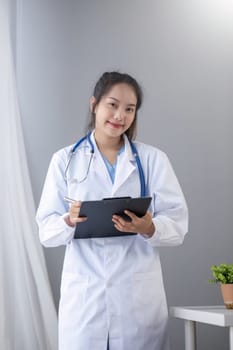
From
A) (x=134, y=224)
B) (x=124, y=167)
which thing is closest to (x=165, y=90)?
(x=124, y=167)

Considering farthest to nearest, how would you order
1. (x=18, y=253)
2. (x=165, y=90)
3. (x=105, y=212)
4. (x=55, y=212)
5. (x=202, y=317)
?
(x=165, y=90), (x=18, y=253), (x=55, y=212), (x=202, y=317), (x=105, y=212)

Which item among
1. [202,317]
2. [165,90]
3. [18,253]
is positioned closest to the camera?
[202,317]

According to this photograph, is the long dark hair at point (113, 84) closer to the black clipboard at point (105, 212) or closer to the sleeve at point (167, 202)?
the sleeve at point (167, 202)

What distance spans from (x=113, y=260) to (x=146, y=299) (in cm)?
15

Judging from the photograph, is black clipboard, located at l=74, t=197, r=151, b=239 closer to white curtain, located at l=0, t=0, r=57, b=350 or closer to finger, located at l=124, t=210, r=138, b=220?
finger, located at l=124, t=210, r=138, b=220

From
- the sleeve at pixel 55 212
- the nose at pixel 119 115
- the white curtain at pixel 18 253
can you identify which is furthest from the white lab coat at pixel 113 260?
the white curtain at pixel 18 253

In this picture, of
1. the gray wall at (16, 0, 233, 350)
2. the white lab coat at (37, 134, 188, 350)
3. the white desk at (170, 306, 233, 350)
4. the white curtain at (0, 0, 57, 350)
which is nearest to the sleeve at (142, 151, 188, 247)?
the white lab coat at (37, 134, 188, 350)

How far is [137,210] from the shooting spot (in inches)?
64.1

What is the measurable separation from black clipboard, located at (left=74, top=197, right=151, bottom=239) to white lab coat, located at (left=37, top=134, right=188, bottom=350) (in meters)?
0.05

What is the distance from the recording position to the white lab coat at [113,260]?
170 cm

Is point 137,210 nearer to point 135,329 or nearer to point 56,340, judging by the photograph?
point 135,329

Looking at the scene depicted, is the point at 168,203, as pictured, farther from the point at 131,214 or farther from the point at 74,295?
the point at 74,295

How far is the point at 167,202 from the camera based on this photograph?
1.82 metres

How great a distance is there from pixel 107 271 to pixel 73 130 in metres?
0.98
